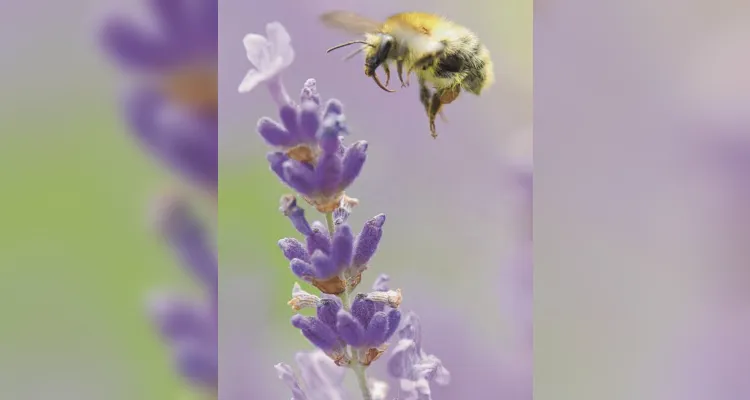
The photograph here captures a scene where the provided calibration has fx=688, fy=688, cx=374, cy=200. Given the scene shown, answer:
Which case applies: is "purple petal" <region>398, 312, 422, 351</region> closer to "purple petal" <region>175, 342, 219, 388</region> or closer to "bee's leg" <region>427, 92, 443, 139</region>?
"purple petal" <region>175, 342, 219, 388</region>

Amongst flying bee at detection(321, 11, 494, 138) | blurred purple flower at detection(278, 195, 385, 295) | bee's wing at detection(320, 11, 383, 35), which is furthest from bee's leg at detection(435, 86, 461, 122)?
blurred purple flower at detection(278, 195, 385, 295)

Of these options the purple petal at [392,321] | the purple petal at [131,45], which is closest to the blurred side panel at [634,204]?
the purple petal at [392,321]

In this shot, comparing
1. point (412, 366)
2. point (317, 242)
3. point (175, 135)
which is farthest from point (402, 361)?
point (175, 135)

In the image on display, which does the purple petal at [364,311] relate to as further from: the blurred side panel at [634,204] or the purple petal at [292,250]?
the blurred side panel at [634,204]

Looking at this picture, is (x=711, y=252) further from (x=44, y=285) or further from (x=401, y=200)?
(x=44, y=285)

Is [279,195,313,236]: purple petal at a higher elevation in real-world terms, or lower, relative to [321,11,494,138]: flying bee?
lower

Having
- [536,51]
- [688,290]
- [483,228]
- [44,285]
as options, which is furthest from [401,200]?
[44,285]
